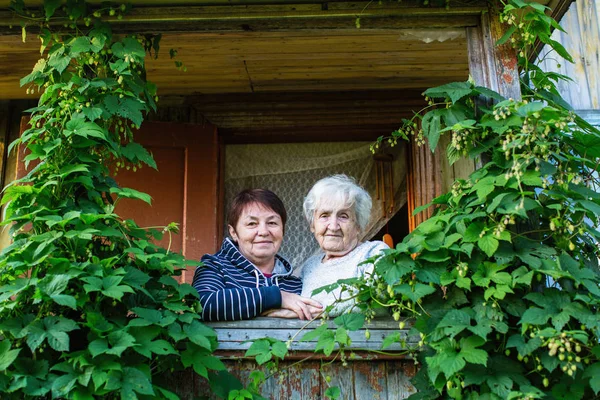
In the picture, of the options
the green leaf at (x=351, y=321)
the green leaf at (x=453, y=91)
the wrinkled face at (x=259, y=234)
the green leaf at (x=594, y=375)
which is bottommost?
the green leaf at (x=594, y=375)

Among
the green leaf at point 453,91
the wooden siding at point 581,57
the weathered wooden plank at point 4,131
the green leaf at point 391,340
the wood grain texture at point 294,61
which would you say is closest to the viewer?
the green leaf at point 391,340

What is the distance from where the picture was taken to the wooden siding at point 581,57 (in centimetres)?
559

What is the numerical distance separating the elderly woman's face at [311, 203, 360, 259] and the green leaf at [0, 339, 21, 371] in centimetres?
160

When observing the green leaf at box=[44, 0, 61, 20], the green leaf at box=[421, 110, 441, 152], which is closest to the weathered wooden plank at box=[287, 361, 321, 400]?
the green leaf at box=[421, 110, 441, 152]

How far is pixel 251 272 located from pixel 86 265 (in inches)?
38.1

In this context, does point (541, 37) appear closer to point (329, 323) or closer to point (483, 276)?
point (483, 276)

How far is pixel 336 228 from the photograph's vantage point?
396cm

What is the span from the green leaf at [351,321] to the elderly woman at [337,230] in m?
0.52

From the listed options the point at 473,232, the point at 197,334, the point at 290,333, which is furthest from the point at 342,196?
the point at 197,334

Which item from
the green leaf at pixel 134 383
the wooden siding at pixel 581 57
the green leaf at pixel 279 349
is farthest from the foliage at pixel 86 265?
the wooden siding at pixel 581 57

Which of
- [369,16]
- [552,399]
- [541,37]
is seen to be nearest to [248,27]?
[369,16]

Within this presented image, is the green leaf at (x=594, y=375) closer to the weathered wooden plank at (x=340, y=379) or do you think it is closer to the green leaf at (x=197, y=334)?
the weathered wooden plank at (x=340, y=379)

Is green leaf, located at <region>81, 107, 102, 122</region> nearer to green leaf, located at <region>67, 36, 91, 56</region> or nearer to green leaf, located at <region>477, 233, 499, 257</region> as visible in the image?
green leaf, located at <region>67, 36, 91, 56</region>

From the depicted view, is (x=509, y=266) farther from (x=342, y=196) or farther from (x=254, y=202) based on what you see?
(x=254, y=202)
